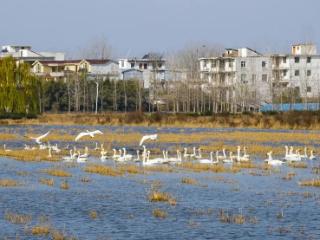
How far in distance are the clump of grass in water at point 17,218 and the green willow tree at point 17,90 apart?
193 ft

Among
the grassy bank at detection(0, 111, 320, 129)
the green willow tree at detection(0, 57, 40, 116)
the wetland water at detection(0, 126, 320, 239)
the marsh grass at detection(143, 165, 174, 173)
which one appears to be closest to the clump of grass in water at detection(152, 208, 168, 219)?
the wetland water at detection(0, 126, 320, 239)

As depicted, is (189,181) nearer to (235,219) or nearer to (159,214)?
(159,214)

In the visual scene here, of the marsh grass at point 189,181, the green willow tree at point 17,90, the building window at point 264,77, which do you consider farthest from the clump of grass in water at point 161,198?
the building window at point 264,77

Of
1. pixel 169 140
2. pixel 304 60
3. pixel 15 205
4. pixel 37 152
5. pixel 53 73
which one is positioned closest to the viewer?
pixel 15 205

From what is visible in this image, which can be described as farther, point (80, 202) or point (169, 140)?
point (169, 140)

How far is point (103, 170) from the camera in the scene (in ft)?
94.4

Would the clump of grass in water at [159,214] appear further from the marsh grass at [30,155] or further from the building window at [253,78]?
the building window at [253,78]

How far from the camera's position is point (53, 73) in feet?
374

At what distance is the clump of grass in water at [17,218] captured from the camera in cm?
1742

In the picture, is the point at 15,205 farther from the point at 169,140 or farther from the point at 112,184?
the point at 169,140

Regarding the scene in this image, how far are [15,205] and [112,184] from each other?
5.57 m

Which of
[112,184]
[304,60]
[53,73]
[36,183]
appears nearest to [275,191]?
[112,184]

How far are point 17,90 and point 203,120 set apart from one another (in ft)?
68.8

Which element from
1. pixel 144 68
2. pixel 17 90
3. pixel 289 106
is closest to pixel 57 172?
pixel 17 90
